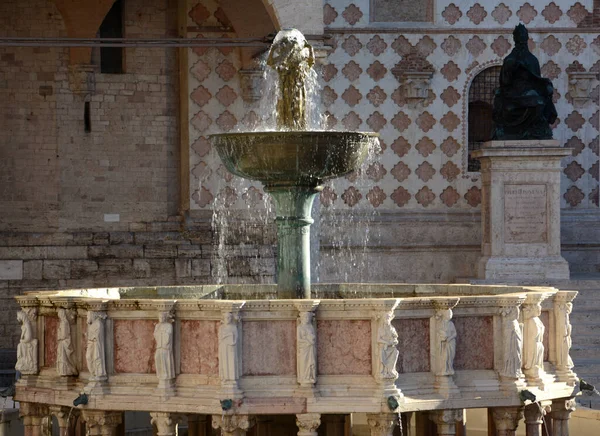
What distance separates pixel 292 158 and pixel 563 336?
8.98 feet

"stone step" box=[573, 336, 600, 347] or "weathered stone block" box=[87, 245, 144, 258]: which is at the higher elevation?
"weathered stone block" box=[87, 245, 144, 258]

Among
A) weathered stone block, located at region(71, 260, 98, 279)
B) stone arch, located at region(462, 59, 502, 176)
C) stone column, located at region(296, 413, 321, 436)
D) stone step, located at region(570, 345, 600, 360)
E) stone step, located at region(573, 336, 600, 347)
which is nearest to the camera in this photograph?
stone column, located at region(296, 413, 321, 436)

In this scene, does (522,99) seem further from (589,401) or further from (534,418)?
(534,418)

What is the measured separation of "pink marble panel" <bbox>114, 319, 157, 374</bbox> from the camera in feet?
41.0

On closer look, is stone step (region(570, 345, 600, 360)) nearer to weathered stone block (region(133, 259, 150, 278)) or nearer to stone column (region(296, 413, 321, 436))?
weathered stone block (region(133, 259, 150, 278))

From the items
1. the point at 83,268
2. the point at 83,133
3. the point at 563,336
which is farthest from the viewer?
the point at 83,133

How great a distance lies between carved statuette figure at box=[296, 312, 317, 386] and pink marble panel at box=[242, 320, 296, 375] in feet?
0.30

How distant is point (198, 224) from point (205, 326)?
458 inches

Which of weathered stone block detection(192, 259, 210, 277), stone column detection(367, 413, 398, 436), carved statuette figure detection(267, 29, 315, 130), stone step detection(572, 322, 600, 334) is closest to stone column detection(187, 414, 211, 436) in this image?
stone column detection(367, 413, 398, 436)

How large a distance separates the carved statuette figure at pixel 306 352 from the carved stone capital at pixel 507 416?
1.60 metres

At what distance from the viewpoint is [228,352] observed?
476 inches

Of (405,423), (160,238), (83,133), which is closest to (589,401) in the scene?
(405,423)

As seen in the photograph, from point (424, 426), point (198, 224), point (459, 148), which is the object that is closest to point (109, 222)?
point (198, 224)

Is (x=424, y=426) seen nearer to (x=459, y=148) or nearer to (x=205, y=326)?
(x=205, y=326)
